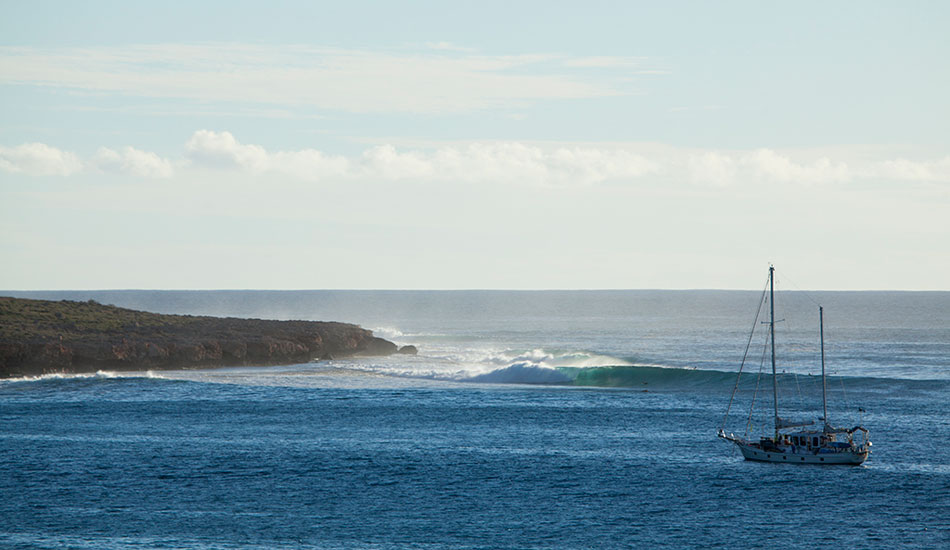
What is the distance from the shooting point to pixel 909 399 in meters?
74.9

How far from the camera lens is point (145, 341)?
10225 centimetres

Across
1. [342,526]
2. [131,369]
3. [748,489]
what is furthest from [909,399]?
[131,369]

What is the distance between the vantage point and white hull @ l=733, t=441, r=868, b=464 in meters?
51.2

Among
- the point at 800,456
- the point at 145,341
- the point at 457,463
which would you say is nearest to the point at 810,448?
the point at 800,456

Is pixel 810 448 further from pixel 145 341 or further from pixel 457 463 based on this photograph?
pixel 145 341

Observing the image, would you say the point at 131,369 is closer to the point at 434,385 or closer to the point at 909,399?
the point at 434,385

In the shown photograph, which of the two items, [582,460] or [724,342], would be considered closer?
[582,460]

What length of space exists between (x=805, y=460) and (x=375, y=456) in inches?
908

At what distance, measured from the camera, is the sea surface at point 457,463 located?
39125 millimetres

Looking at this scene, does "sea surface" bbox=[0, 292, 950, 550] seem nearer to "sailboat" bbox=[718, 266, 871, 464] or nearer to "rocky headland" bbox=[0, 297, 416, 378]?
"sailboat" bbox=[718, 266, 871, 464]

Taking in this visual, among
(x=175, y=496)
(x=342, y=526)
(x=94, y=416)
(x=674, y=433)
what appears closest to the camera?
(x=342, y=526)

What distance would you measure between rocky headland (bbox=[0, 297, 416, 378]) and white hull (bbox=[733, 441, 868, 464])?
212ft

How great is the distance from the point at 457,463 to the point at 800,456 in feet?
60.0

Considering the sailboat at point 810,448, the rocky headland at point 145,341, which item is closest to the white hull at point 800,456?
the sailboat at point 810,448
